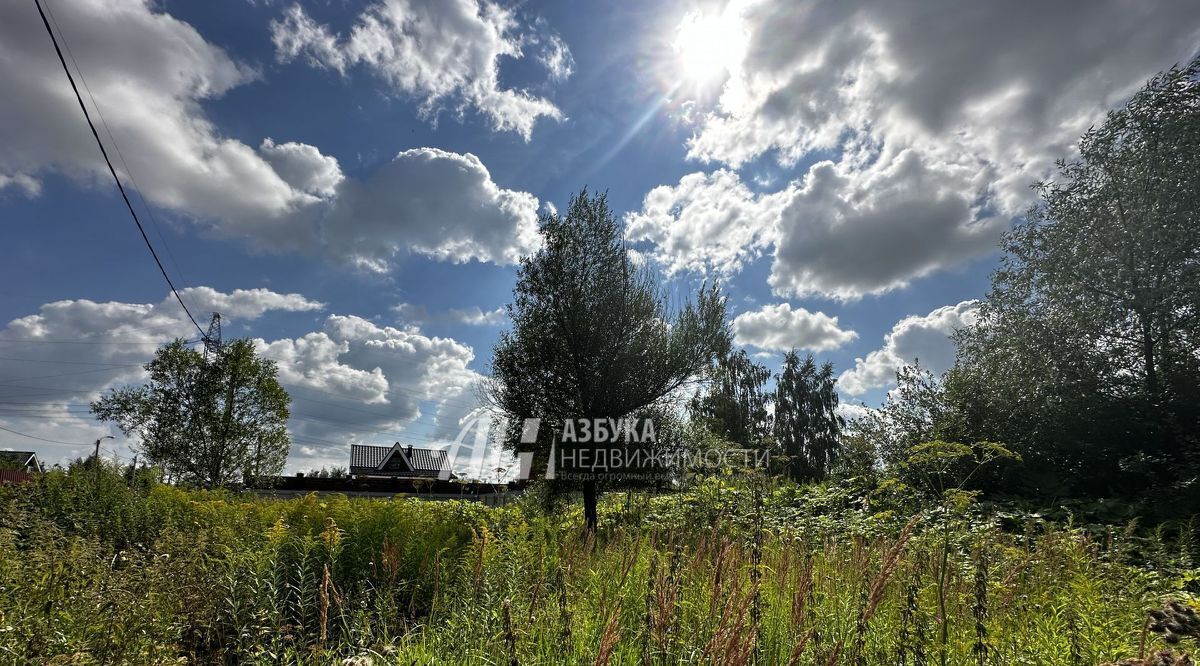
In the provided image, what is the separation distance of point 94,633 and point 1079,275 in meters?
17.2

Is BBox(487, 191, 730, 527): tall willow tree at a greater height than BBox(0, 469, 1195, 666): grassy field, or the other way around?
BBox(487, 191, 730, 527): tall willow tree

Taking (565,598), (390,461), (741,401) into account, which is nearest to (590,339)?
(565,598)

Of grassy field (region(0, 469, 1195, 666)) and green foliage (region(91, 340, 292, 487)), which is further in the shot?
green foliage (region(91, 340, 292, 487))

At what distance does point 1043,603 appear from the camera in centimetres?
333

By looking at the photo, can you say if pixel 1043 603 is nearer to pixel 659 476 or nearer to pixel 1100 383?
pixel 659 476

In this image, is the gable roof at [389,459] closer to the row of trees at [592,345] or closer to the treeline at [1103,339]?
the row of trees at [592,345]

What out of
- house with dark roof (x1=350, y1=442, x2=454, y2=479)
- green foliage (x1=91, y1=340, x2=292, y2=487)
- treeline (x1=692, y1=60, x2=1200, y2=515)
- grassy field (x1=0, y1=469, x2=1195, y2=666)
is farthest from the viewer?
house with dark roof (x1=350, y1=442, x2=454, y2=479)

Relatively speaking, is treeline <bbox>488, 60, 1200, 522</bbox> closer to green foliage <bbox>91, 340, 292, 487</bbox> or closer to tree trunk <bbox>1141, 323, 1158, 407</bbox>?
tree trunk <bbox>1141, 323, 1158, 407</bbox>

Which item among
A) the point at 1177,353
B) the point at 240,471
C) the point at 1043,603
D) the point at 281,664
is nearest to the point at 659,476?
the point at 1043,603

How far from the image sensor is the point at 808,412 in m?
27.8

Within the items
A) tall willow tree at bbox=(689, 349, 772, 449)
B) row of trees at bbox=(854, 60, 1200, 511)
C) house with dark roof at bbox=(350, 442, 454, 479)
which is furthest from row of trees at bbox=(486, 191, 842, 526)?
house with dark roof at bbox=(350, 442, 454, 479)

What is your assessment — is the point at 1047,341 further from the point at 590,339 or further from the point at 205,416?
the point at 205,416

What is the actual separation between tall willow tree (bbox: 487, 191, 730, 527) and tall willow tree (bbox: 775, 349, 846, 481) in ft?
52.8

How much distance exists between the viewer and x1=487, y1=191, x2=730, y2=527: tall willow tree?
1225 centimetres
